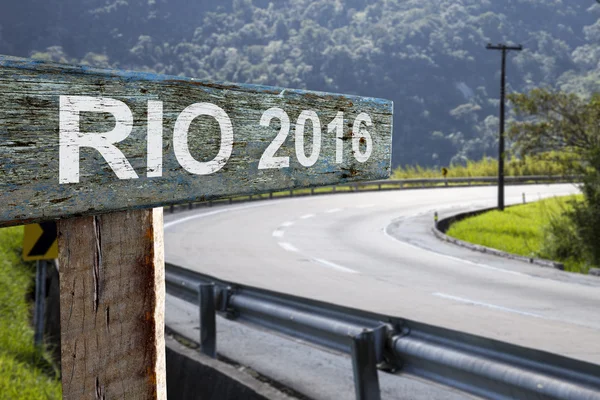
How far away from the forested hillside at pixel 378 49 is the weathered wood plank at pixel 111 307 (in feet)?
458

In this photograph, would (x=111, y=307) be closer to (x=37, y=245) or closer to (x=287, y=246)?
(x=37, y=245)

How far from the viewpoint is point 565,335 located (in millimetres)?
6992

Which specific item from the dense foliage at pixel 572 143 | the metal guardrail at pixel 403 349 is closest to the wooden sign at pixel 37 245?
the metal guardrail at pixel 403 349

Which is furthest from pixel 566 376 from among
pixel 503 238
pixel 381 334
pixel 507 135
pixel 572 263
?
pixel 507 135

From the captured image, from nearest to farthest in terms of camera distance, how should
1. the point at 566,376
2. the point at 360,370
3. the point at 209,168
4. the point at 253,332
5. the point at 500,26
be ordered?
1. the point at 209,168
2. the point at 566,376
3. the point at 360,370
4. the point at 253,332
5. the point at 500,26

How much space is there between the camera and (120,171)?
64.4 inches

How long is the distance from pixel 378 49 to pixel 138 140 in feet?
552

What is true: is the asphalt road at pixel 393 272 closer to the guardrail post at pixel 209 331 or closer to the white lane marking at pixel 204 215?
the white lane marking at pixel 204 215

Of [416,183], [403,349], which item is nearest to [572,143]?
[403,349]

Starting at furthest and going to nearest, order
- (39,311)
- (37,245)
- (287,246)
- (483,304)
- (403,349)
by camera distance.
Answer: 1. (287,246)
2. (483,304)
3. (37,245)
4. (39,311)
5. (403,349)

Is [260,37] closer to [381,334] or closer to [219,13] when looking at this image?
[219,13]

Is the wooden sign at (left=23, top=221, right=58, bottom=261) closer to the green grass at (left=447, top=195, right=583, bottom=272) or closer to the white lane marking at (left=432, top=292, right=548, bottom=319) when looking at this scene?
the white lane marking at (left=432, top=292, right=548, bottom=319)

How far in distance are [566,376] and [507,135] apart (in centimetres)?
2057

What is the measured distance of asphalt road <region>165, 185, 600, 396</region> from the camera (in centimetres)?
839
